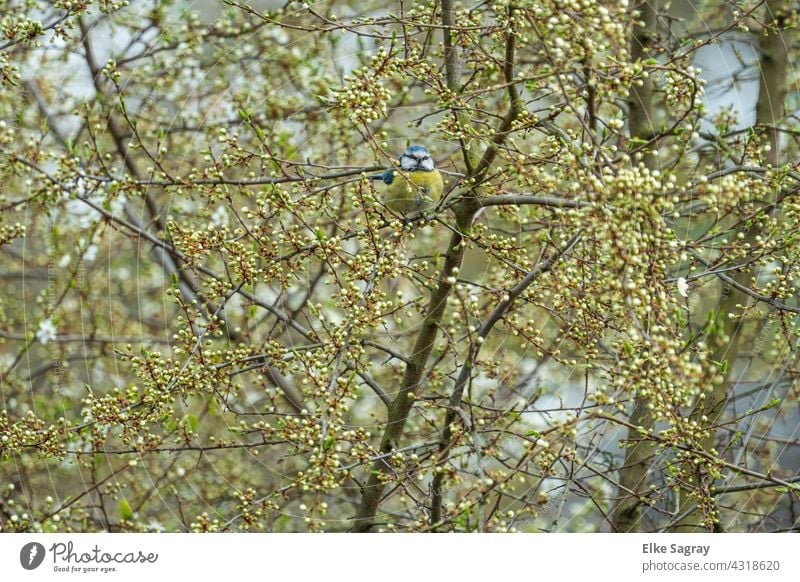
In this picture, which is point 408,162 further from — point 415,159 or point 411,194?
point 411,194

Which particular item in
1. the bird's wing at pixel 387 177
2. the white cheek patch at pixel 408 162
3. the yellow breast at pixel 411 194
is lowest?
the yellow breast at pixel 411 194

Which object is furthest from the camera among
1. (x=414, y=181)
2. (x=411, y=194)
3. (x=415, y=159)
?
(x=415, y=159)

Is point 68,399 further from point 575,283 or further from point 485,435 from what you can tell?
point 575,283

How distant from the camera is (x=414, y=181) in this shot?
15.5 ft

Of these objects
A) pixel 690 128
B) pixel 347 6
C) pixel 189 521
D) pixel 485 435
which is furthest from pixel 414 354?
pixel 347 6

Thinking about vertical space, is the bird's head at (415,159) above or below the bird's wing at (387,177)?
above

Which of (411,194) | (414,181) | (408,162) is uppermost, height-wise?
(408,162)

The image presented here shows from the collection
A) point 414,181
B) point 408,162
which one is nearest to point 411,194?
point 414,181

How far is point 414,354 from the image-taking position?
4.46m

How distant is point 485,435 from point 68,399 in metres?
3.65

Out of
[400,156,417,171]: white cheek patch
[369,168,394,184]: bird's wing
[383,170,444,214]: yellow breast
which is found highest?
[400,156,417,171]: white cheek patch

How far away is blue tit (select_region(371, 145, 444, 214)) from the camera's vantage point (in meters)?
4.61

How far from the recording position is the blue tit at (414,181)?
4605mm

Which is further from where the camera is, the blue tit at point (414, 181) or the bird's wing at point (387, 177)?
the bird's wing at point (387, 177)
